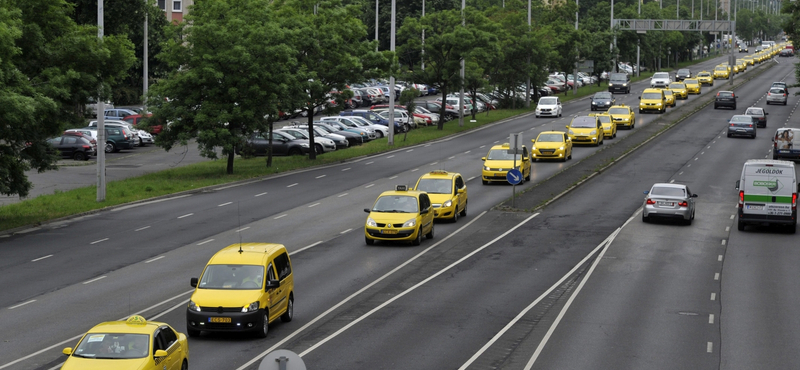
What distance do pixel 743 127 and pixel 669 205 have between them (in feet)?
97.2

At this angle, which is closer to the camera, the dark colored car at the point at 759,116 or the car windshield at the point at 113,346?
the car windshield at the point at 113,346

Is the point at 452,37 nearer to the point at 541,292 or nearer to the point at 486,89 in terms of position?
the point at 486,89

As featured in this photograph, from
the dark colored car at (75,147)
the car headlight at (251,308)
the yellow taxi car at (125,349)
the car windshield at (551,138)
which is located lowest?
the car headlight at (251,308)

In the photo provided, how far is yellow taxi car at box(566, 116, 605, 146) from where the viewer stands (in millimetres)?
56812

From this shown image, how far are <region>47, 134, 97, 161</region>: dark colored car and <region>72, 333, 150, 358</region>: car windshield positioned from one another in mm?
42578

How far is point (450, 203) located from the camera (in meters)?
33.7

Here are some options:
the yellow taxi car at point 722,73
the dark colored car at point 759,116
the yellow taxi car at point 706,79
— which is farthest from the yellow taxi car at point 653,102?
the yellow taxi car at point 722,73

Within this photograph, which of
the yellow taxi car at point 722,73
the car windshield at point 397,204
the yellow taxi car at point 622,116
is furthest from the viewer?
the yellow taxi car at point 722,73

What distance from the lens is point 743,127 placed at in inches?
2394

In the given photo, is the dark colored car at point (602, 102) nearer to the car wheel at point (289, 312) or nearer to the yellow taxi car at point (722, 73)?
the yellow taxi car at point (722, 73)

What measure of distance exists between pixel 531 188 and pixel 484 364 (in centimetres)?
2491

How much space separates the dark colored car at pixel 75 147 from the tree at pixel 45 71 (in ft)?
68.0

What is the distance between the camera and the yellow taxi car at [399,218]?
29203 millimetres

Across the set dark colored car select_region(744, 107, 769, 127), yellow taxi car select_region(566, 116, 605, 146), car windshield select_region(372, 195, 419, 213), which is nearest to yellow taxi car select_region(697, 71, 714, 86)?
dark colored car select_region(744, 107, 769, 127)
